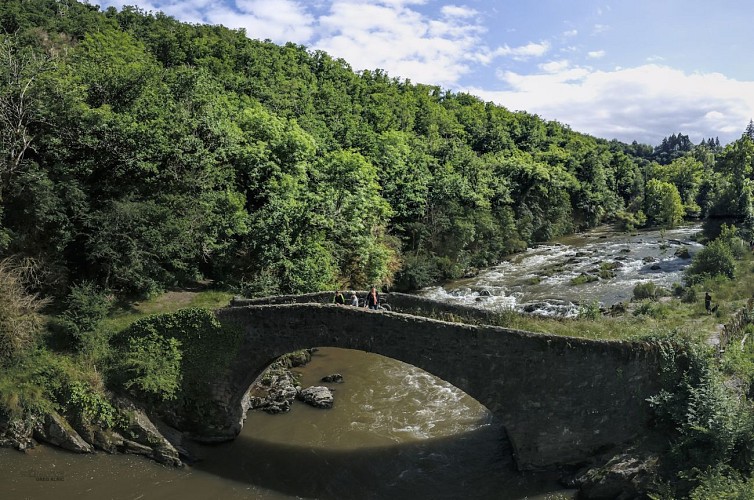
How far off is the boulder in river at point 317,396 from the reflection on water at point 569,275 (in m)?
10.6

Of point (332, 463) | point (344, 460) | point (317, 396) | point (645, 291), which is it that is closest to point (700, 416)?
point (344, 460)

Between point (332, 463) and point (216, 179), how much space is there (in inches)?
702

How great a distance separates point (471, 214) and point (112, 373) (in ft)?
119

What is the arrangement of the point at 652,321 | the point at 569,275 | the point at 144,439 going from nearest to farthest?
1. the point at 144,439
2. the point at 652,321
3. the point at 569,275

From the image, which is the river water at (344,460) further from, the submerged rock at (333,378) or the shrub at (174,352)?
the shrub at (174,352)

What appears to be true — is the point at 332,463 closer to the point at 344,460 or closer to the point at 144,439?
the point at 344,460

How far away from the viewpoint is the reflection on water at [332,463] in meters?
17.0

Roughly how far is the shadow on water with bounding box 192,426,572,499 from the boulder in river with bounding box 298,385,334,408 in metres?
3.08

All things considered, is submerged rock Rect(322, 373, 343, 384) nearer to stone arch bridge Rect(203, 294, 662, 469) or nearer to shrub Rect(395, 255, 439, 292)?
stone arch bridge Rect(203, 294, 662, 469)

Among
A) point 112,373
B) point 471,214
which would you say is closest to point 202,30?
point 471,214

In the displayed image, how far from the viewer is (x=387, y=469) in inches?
725

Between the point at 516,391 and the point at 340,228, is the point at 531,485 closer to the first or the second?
the point at 516,391

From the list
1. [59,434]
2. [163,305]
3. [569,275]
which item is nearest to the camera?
[59,434]

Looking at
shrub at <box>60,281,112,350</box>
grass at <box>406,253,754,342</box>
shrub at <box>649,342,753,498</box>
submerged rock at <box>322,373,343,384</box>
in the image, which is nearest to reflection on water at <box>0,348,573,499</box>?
submerged rock at <box>322,373,343,384</box>
